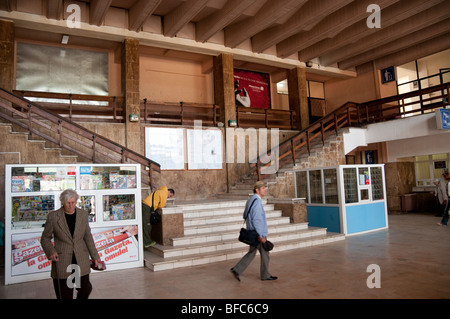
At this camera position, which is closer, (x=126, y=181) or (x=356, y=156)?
(x=126, y=181)

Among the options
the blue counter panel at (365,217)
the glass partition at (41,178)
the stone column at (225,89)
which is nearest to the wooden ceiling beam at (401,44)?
the stone column at (225,89)

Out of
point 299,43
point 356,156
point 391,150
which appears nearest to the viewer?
point 299,43

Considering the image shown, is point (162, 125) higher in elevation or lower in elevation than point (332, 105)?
lower

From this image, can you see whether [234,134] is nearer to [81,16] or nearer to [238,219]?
[238,219]

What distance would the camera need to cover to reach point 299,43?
1265cm

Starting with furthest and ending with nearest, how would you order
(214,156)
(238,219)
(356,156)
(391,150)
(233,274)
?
(356,156) → (391,150) → (214,156) → (238,219) → (233,274)

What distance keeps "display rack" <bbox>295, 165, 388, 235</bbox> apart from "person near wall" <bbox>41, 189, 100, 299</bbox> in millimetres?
6686

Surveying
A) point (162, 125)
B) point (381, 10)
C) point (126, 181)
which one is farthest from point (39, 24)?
point (381, 10)

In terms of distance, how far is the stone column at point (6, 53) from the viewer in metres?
9.21

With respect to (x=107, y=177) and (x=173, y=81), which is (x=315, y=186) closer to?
(x=107, y=177)

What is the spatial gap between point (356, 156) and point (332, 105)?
293 centimetres

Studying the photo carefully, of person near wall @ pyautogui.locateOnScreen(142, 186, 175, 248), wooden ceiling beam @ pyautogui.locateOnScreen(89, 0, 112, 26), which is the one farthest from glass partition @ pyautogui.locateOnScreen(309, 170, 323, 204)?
wooden ceiling beam @ pyautogui.locateOnScreen(89, 0, 112, 26)
